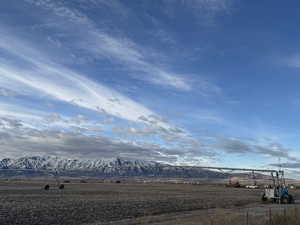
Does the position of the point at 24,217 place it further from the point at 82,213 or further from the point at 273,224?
the point at 273,224

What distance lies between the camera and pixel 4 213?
3184 cm

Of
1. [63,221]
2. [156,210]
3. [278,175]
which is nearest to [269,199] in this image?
[278,175]

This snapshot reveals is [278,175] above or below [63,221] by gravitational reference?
above

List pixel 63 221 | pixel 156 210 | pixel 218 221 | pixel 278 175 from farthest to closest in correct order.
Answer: pixel 278 175
pixel 156 210
pixel 63 221
pixel 218 221

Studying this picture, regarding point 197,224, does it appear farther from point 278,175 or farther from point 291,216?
point 278,175

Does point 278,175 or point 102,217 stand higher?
point 278,175

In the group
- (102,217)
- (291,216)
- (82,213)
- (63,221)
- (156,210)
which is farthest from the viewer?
(156,210)

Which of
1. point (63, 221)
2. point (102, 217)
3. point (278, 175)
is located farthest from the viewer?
point (278, 175)

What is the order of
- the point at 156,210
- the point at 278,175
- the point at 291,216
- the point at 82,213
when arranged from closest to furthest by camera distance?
the point at 291,216 < the point at 82,213 < the point at 156,210 < the point at 278,175

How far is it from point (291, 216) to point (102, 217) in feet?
49.4

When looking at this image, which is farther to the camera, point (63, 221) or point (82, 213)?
point (82, 213)

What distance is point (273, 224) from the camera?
24.5 metres

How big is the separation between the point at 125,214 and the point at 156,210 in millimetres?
5242

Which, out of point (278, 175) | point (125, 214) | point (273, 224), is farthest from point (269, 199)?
point (273, 224)
